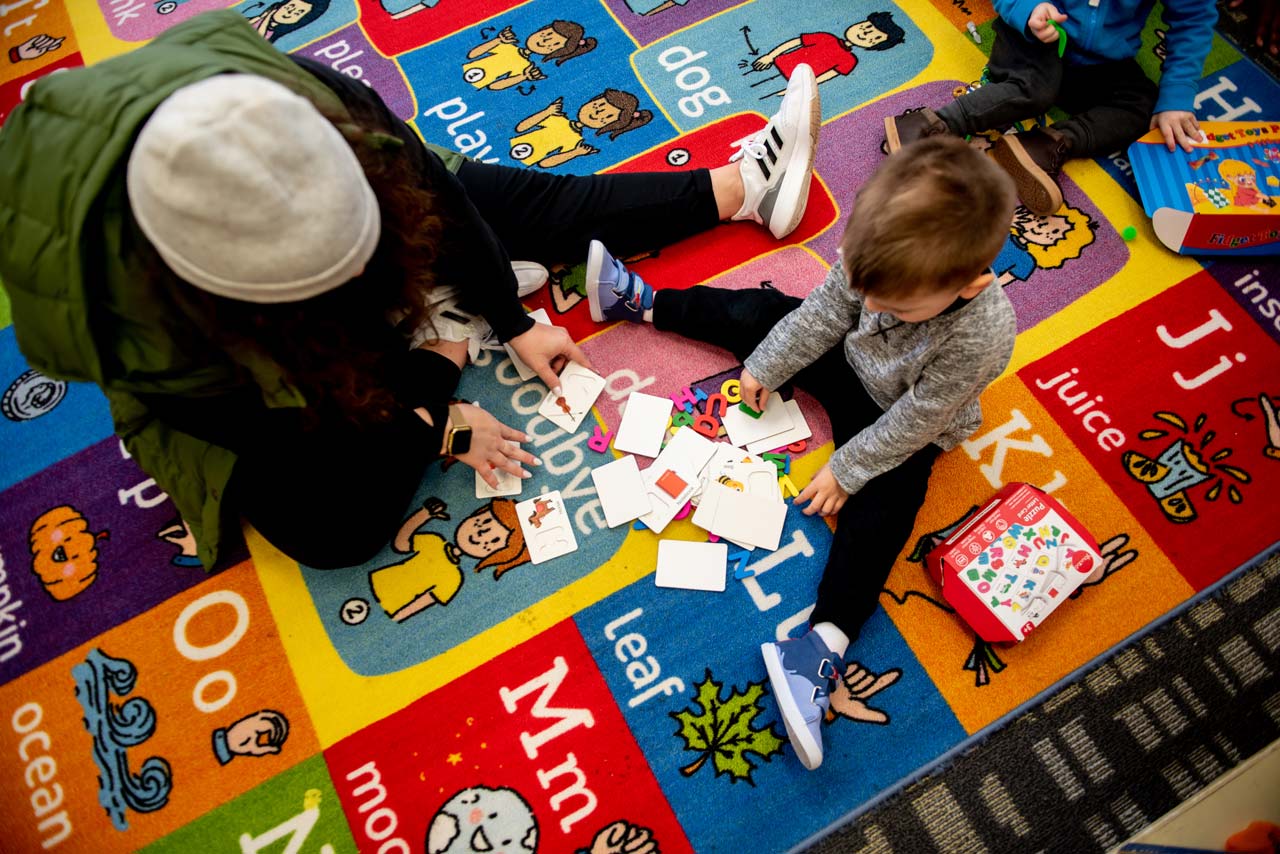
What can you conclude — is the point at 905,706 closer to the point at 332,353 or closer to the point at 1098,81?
the point at 332,353

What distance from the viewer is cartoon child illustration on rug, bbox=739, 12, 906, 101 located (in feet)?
5.68

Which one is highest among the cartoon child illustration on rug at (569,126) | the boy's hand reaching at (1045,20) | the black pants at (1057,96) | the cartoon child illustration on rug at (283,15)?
the cartoon child illustration on rug at (283,15)

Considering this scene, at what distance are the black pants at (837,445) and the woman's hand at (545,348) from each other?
177mm

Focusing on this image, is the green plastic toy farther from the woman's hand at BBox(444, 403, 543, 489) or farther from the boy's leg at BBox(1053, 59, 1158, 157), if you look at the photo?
the woman's hand at BBox(444, 403, 543, 489)

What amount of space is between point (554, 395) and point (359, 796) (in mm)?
743

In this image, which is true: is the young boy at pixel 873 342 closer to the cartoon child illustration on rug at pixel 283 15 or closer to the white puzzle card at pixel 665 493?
the white puzzle card at pixel 665 493

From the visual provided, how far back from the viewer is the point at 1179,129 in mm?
1546

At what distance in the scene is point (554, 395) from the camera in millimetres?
1466

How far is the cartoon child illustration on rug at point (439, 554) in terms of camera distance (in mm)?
1360

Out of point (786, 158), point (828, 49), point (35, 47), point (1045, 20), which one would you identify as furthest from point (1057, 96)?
point (35, 47)

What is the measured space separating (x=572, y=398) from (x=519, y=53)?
2.88 ft

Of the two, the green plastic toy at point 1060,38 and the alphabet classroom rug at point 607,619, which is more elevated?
the green plastic toy at point 1060,38

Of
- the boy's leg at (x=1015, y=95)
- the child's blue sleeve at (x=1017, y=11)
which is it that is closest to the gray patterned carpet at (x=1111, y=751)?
the boy's leg at (x=1015, y=95)

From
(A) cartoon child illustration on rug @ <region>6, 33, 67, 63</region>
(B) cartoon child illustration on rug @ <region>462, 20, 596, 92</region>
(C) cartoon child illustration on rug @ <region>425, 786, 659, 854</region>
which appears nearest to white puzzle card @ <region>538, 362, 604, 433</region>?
(C) cartoon child illustration on rug @ <region>425, 786, 659, 854</region>
